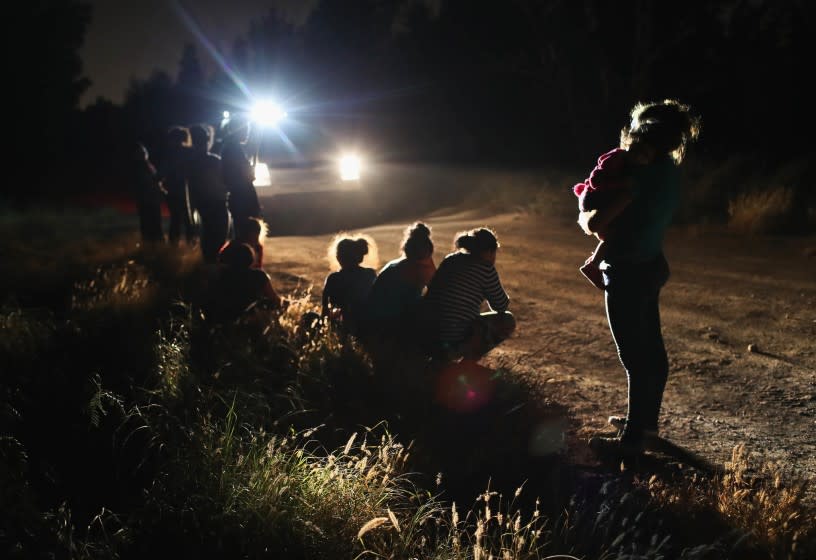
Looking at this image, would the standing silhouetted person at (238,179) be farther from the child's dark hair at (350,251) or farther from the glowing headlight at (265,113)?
the child's dark hair at (350,251)

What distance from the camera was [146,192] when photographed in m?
8.78

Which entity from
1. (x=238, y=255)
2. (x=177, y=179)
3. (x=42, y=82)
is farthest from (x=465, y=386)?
(x=42, y=82)

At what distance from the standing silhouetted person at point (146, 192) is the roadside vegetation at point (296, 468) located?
3273 millimetres

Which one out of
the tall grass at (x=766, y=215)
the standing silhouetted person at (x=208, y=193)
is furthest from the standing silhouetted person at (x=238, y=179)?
the tall grass at (x=766, y=215)

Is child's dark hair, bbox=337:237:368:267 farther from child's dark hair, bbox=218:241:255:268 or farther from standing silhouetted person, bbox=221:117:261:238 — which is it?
standing silhouetted person, bbox=221:117:261:238

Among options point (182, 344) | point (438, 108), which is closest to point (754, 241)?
point (182, 344)

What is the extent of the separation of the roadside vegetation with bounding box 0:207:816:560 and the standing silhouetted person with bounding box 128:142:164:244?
3.27 m

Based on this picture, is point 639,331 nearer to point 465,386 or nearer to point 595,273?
point 595,273

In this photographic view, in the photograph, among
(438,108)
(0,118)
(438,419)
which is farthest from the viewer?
(438,108)

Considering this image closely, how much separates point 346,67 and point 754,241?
31.5 m

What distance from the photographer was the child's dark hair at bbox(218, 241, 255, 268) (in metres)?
5.62

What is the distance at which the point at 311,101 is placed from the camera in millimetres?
38281

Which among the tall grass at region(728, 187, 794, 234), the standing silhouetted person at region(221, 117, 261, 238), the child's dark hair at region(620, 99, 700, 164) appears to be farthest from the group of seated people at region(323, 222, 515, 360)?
the tall grass at region(728, 187, 794, 234)

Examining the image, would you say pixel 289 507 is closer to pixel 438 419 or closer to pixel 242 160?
pixel 438 419
